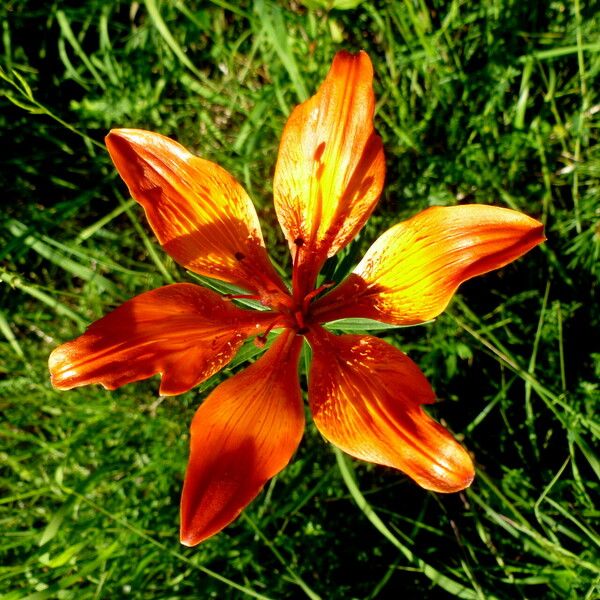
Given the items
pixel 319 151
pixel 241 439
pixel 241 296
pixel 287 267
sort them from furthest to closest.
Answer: pixel 287 267 < pixel 319 151 < pixel 241 296 < pixel 241 439

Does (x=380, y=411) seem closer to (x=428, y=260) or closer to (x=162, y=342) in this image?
(x=428, y=260)

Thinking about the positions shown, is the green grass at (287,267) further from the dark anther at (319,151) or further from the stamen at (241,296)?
the stamen at (241,296)

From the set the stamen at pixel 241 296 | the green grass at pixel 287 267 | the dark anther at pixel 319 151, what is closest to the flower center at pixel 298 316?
the stamen at pixel 241 296

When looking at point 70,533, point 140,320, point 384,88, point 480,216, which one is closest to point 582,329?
point 480,216

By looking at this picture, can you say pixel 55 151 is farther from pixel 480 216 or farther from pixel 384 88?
pixel 480 216

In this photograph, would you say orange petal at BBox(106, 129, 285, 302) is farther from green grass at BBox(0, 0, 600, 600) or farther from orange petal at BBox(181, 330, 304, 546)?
green grass at BBox(0, 0, 600, 600)

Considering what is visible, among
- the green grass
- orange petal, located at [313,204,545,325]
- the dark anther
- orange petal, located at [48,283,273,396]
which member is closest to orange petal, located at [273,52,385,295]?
the dark anther

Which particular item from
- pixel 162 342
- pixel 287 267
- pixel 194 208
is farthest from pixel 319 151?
pixel 287 267
